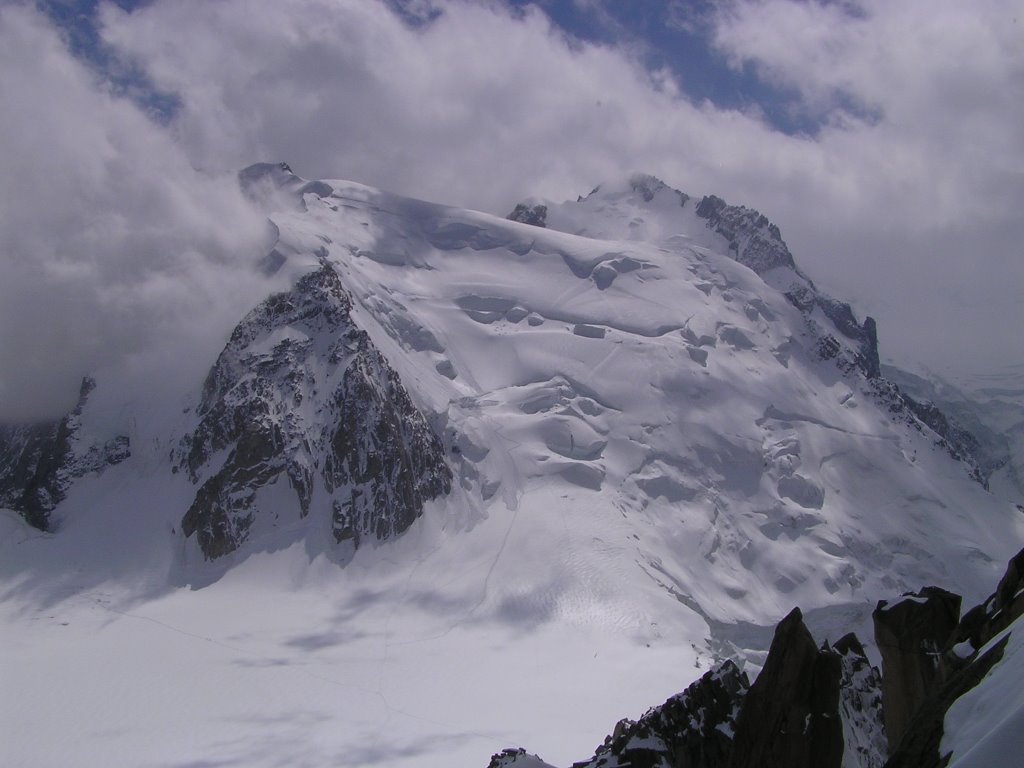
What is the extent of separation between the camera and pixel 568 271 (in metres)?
191

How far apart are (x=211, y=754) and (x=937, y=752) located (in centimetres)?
8481

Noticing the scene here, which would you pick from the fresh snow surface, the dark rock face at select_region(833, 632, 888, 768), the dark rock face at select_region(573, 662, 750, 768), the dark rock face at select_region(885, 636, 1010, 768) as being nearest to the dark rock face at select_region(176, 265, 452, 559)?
the dark rock face at select_region(573, 662, 750, 768)

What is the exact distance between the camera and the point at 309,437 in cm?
13750

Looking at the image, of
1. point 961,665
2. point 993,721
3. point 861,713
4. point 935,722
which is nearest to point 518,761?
point 861,713

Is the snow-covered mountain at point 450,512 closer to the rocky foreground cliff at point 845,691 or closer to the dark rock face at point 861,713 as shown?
the dark rock face at point 861,713

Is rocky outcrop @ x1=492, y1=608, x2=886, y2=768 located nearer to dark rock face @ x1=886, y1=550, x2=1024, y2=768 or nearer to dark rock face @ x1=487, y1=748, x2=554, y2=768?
dark rock face @ x1=886, y1=550, x2=1024, y2=768

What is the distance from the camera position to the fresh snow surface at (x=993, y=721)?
7.99 metres

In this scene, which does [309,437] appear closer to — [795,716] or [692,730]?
[692,730]

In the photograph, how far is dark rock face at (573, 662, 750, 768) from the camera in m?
22.2

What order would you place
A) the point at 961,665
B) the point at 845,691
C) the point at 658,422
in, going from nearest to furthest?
the point at 961,665, the point at 845,691, the point at 658,422

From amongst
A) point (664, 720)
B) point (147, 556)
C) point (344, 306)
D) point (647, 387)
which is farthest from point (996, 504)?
point (664, 720)

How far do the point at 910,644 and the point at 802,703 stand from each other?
306 cm

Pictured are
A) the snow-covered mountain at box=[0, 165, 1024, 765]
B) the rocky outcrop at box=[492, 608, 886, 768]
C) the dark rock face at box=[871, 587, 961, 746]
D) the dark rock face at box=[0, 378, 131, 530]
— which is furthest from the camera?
the dark rock face at box=[0, 378, 131, 530]

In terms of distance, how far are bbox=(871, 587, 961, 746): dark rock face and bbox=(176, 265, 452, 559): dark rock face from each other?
11786 cm
